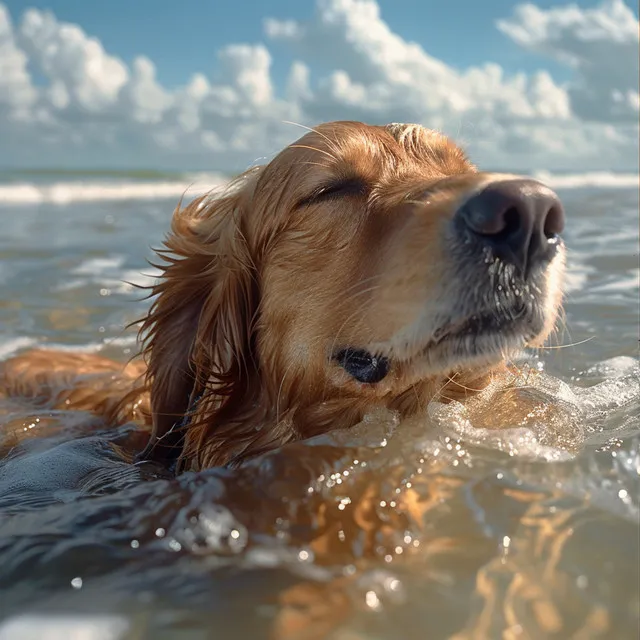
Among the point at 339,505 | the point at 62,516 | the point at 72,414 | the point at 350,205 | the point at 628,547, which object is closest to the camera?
the point at 628,547

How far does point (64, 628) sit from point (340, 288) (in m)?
1.68

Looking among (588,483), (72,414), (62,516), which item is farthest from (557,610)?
(72,414)

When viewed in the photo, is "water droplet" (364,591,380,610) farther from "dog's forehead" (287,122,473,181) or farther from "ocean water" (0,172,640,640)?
"dog's forehead" (287,122,473,181)

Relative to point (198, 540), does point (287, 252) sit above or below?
above

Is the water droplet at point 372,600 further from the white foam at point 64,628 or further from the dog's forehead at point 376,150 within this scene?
the dog's forehead at point 376,150

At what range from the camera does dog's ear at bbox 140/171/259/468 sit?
3.57m

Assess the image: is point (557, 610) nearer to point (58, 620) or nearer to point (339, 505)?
point (339, 505)

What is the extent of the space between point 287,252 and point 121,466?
1.20m

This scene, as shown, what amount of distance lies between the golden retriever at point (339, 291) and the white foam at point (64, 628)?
4.51 ft

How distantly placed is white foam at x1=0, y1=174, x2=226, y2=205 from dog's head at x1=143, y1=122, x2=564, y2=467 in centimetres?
2019

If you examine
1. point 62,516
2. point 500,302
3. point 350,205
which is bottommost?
point 62,516

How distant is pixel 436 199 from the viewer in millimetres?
2799

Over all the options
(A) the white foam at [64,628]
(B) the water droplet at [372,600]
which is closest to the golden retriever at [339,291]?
(B) the water droplet at [372,600]

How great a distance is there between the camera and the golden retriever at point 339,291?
8.77 ft
